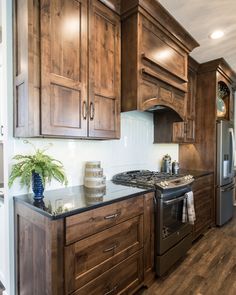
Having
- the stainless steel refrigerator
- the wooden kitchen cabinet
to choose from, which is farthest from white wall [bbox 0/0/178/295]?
the stainless steel refrigerator

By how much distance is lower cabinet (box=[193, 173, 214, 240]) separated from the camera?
9.38 ft

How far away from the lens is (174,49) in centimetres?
245

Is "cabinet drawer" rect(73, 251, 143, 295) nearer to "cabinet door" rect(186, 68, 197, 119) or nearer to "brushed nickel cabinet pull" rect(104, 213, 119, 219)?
"brushed nickel cabinet pull" rect(104, 213, 119, 219)

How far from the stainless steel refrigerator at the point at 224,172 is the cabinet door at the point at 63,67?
257cm

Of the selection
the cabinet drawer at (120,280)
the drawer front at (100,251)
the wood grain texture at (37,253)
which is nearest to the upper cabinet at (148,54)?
the drawer front at (100,251)

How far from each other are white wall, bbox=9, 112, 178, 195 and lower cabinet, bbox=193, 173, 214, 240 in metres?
0.67

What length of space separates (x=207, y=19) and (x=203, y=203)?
7.94 feet

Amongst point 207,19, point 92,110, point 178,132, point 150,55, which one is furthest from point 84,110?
point 178,132

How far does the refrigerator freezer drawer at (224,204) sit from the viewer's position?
3.38m

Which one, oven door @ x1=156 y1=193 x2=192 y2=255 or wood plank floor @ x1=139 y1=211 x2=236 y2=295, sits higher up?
oven door @ x1=156 y1=193 x2=192 y2=255

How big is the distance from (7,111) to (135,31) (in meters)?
1.38

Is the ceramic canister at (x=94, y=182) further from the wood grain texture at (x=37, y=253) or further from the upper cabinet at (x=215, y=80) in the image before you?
the upper cabinet at (x=215, y=80)

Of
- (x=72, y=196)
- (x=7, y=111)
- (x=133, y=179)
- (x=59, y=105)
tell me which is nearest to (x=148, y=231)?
(x=133, y=179)

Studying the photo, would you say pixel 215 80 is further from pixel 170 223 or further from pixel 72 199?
pixel 72 199
